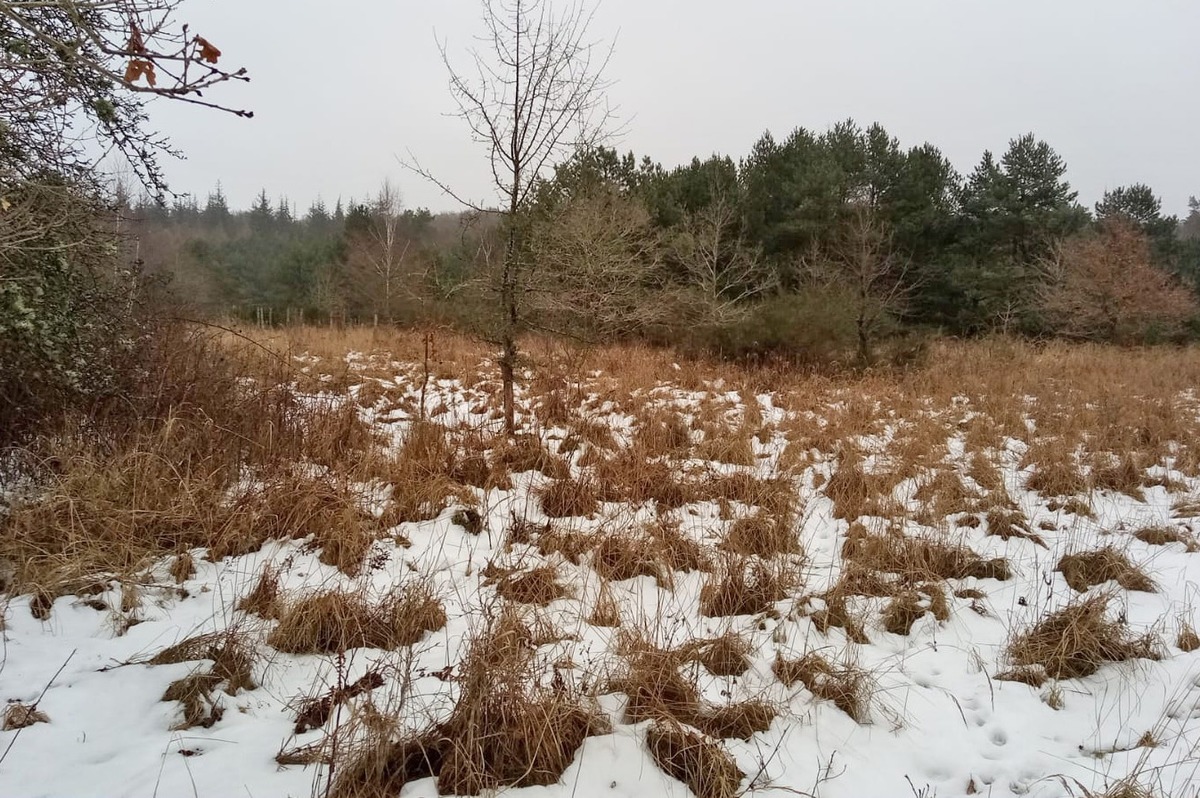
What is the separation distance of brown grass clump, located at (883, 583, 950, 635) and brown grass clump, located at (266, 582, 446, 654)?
2300mm

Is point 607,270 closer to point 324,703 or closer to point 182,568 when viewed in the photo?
→ point 182,568

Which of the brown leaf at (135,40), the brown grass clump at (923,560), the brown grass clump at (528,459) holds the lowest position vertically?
the brown grass clump at (923,560)

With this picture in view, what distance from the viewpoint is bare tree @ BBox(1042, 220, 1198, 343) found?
1550 cm

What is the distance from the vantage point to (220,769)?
1944mm

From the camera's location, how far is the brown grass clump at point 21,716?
6.57 ft

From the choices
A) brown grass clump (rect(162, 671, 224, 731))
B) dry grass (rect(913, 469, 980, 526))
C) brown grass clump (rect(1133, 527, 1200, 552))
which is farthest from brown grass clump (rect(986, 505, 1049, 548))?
brown grass clump (rect(162, 671, 224, 731))

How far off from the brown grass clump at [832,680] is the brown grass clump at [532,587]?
3.87 ft

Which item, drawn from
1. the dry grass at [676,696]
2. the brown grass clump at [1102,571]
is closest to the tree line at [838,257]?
the brown grass clump at [1102,571]

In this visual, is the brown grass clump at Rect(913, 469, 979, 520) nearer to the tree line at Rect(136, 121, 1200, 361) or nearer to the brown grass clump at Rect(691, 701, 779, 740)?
the brown grass clump at Rect(691, 701, 779, 740)

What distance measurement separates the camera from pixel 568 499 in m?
4.15

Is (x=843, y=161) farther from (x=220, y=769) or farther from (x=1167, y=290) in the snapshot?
(x=220, y=769)

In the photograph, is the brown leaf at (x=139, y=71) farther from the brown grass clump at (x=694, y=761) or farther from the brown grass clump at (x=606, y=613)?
the brown grass clump at (x=606, y=613)

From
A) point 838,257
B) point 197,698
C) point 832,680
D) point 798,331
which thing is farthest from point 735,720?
point 838,257

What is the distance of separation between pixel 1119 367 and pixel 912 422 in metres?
6.84
